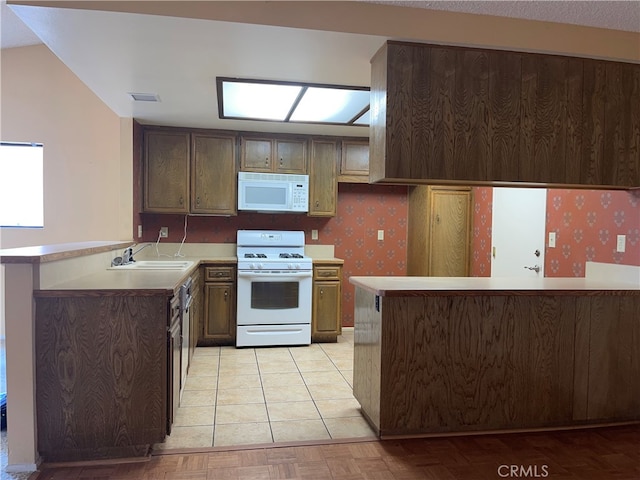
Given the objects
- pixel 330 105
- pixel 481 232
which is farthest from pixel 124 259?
pixel 481 232

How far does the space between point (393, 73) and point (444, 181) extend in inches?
25.0

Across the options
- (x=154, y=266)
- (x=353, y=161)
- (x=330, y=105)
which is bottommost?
(x=154, y=266)

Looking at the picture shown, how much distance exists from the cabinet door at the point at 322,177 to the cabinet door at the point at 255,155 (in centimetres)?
47

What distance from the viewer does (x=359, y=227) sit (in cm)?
504

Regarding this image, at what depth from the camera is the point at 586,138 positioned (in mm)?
2461

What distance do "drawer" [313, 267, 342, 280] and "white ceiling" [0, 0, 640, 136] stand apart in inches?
84.3

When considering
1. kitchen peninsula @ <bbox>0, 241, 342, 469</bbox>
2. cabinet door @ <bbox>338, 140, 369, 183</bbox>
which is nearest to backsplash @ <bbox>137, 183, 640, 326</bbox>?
cabinet door @ <bbox>338, 140, 369, 183</bbox>

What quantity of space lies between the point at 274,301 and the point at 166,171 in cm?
169

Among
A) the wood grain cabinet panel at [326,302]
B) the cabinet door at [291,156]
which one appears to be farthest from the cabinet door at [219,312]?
the cabinet door at [291,156]

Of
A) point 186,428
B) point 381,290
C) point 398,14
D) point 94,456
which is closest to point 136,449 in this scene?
point 94,456

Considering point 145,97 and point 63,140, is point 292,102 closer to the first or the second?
point 145,97

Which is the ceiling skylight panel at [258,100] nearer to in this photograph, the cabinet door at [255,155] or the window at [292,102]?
the window at [292,102]

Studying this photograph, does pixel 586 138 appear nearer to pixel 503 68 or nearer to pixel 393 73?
pixel 503 68

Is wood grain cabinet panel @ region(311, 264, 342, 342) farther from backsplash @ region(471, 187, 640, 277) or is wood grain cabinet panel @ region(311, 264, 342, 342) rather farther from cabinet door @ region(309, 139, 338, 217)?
backsplash @ region(471, 187, 640, 277)
